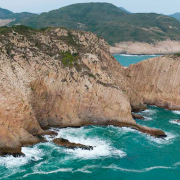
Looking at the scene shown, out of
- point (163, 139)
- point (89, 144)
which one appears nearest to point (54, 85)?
point (89, 144)

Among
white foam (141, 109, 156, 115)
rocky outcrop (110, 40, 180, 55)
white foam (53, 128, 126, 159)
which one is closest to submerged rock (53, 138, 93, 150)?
white foam (53, 128, 126, 159)

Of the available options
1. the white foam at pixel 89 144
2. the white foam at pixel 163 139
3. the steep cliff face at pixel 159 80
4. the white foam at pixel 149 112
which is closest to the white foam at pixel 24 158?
the white foam at pixel 89 144

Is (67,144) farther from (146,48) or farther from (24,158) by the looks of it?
(146,48)

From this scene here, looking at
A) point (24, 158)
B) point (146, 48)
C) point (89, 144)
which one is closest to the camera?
point (24, 158)

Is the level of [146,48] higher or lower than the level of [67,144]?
higher

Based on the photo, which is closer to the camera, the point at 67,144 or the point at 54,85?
the point at 67,144

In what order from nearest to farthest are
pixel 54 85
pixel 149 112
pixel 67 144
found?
1. pixel 67 144
2. pixel 54 85
3. pixel 149 112

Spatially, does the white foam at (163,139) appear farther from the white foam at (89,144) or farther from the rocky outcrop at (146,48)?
the rocky outcrop at (146,48)

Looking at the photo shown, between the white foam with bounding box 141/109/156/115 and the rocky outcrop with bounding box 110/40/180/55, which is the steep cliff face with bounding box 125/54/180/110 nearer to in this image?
the white foam with bounding box 141/109/156/115
